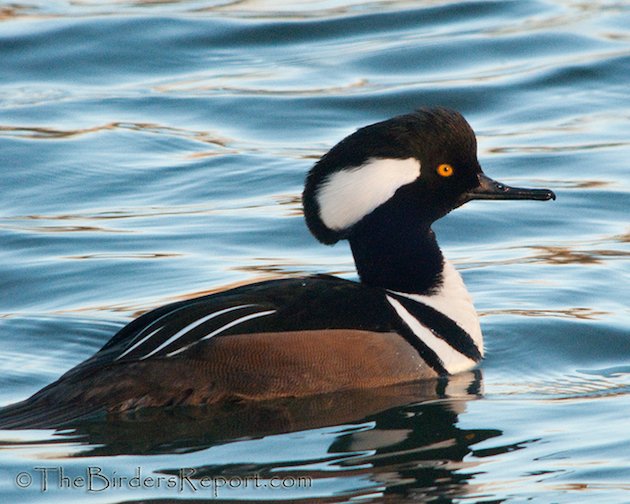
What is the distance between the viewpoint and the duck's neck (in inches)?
283

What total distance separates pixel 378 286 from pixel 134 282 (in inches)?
85.9

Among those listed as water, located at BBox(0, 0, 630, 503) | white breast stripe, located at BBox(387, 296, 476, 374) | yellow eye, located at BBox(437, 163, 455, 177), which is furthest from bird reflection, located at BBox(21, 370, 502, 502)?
yellow eye, located at BBox(437, 163, 455, 177)

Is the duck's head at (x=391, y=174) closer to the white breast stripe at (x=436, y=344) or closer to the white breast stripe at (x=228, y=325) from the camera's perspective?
the white breast stripe at (x=436, y=344)

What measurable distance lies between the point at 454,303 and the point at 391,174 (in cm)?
74

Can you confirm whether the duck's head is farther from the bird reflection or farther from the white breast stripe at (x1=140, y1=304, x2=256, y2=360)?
the bird reflection

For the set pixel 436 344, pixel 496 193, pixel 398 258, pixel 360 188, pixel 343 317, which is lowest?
pixel 436 344

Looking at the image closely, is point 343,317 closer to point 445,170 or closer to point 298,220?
point 445,170

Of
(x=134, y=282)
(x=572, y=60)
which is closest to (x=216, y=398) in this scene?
(x=134, y=282)

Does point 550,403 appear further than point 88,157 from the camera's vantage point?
No

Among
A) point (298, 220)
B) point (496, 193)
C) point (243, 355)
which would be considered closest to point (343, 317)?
point (243, 355)

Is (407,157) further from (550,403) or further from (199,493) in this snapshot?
(199,493)

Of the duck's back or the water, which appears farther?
the duck's back

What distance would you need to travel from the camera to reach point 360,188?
7004 millimetres

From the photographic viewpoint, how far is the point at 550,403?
6797 mm
